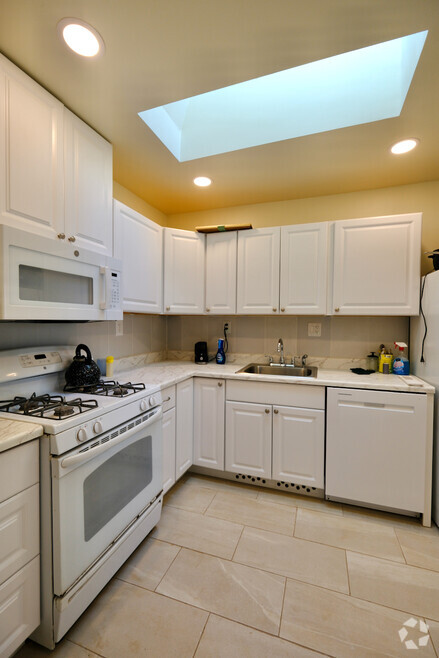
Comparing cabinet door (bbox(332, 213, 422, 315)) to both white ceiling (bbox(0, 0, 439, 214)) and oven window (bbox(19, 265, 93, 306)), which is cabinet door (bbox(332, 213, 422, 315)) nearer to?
white ceiling (bbox(0, 0, 439, 214))

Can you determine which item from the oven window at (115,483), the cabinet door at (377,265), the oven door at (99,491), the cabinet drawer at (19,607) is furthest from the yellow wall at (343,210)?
the cabinet drawer at (19,607)

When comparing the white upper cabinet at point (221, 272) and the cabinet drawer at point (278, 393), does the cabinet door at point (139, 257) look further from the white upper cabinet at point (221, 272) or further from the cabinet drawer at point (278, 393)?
the cabinet drawer at point (278, 393)

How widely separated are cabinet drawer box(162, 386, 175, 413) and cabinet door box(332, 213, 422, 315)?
1.42m

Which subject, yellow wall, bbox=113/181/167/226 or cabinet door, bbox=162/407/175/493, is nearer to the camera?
cabinet door, bbox=162/407/175/493

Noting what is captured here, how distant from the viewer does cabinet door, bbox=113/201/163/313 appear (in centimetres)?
197

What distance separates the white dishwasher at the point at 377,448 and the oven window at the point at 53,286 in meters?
1.69

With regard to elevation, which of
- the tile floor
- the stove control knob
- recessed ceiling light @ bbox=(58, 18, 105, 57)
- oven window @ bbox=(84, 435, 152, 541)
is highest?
recessed ceiling light @ bbox=(58, 18, 105, 57)

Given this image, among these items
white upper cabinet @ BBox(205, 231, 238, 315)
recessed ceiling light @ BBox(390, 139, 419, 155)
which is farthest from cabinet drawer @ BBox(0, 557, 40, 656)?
recessed ceiling light @ BBox(390, 139, 419, 155)

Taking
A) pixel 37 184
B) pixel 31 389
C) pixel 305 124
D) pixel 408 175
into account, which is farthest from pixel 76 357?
pixel 408 175

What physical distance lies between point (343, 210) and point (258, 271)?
0.95 meters

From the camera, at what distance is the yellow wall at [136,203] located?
2344mm

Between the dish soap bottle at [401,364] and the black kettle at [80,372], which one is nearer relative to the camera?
the black kettle at [80,372]

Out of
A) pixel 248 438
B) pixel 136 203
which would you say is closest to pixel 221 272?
pixel 136 203

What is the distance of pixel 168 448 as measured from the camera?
1957mm
